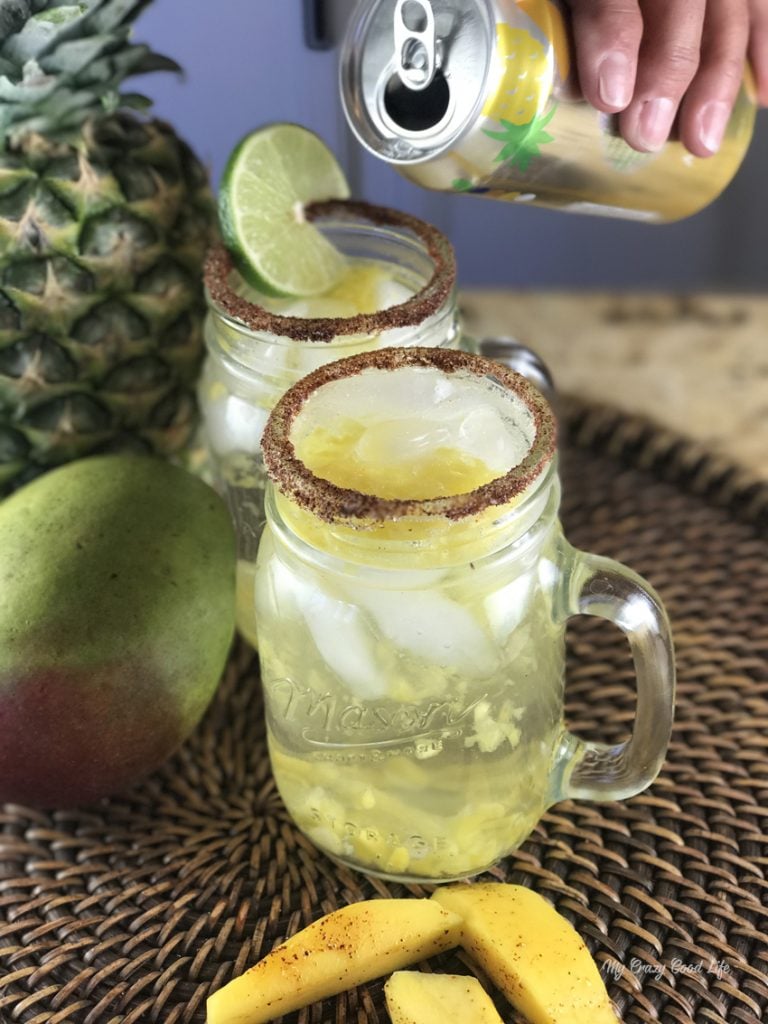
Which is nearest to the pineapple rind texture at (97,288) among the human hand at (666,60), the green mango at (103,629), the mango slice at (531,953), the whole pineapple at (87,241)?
the whole pineapple at (87,241)

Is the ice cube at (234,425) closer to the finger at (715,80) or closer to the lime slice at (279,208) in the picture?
the lime slice at (279,208)

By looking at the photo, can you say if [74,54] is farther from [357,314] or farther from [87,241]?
[357,314]

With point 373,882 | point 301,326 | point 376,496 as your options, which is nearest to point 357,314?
point 301,326

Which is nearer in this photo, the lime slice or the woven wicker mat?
the woven wicker mat

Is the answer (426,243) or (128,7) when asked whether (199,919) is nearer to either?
(426,243)

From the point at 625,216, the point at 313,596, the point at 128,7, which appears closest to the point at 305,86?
the point at 128,7

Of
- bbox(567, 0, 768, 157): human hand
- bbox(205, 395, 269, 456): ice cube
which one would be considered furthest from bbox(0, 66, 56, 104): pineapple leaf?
bbox(567, 0, 768, 157): human hand

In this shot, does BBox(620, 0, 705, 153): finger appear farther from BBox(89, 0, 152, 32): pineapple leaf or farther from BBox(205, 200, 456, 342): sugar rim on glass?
BBox(89, 0, 152, 32): pineapple leaf
